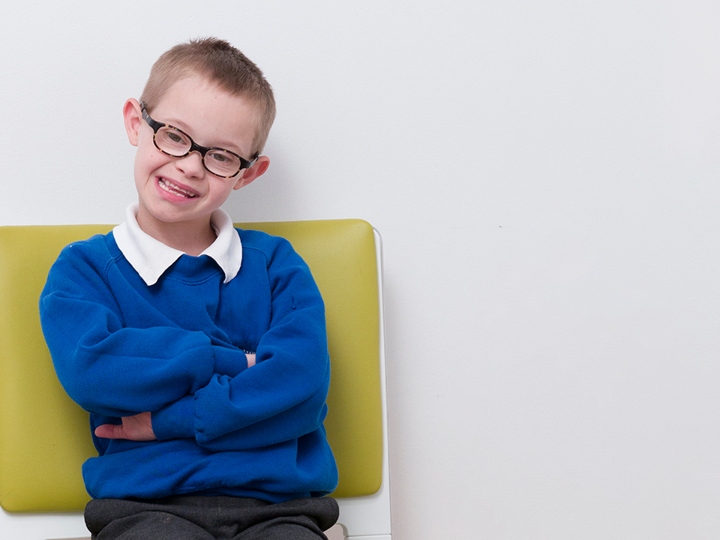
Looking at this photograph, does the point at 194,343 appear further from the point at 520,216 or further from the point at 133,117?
the point at 520,216

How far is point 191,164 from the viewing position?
34.9 inches

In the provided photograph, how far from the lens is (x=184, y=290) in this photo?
908 millimetres

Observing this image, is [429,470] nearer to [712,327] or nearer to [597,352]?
[597,352]

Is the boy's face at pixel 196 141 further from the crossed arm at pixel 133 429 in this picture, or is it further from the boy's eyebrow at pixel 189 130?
the crossed arm at pixel 133 429

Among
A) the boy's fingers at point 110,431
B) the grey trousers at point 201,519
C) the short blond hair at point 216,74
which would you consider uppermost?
the short blond hair at point 216,74

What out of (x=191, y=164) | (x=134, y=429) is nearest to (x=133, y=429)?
(x=134, y=429)

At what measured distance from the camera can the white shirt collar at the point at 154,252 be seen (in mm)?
894

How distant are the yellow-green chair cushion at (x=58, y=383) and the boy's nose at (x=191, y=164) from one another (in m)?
0.22

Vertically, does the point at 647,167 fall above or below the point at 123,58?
below

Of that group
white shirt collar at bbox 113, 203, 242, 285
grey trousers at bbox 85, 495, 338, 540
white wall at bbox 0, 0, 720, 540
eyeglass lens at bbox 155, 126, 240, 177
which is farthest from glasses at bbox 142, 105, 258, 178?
grey trousers at bbox 85, 495, 338, 540

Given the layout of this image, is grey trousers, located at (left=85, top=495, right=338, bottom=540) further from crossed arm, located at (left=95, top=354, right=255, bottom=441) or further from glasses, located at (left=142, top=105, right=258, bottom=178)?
glasses, located at (left=142, top=105, right=258, bottom=178)

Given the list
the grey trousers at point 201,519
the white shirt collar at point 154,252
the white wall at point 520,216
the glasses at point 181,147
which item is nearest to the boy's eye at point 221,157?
the glasses at point 181,147

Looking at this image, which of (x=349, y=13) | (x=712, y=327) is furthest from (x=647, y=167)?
(x=349, y=13)

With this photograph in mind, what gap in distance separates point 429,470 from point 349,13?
0.90m
